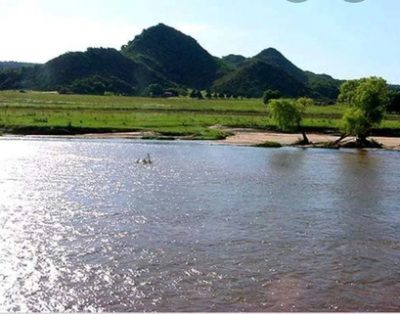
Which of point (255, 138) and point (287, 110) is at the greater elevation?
point (287, 110)

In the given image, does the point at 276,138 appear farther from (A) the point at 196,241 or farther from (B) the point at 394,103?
(A) the point at 196,241

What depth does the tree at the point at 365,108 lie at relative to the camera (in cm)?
8469

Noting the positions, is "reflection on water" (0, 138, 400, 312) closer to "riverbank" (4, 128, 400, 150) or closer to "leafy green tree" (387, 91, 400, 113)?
"riverbank" (4, 128, 400, 150)

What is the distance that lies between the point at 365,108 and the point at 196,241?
226ft

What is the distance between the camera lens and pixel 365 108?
86.6 metres

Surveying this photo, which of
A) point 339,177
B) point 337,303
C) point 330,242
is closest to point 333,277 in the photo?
point 337,303

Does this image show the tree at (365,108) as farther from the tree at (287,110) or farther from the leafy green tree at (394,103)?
the leafy green tree at (394,103)

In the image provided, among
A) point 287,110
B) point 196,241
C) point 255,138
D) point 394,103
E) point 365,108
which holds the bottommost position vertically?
point 196,241

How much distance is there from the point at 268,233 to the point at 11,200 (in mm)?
15067

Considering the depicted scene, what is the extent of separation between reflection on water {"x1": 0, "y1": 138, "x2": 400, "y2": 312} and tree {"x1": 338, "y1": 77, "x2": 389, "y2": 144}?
125 ft

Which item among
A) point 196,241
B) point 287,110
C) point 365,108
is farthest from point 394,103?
point 196,241

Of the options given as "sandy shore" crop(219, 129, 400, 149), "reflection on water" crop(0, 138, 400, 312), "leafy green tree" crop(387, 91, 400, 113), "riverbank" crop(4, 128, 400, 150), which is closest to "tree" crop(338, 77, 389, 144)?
"riverbank" crop(4, 128, 400, 150)

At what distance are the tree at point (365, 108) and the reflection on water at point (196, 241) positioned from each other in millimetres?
38132

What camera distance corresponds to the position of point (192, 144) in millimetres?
82625
